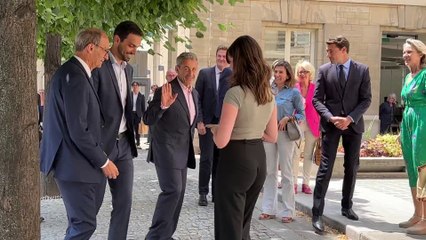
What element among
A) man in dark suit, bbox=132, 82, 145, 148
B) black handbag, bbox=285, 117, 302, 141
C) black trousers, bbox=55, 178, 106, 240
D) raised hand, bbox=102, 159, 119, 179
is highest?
man in dark suit, bbox=132, 82, 145, 148

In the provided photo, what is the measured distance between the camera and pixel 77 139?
12.6 feet

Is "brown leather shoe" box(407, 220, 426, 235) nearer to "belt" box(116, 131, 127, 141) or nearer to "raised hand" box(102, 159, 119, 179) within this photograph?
"belt" box(116, 131, 127, 141)

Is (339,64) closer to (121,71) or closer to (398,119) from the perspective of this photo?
(121,71)

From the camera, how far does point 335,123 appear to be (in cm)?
605

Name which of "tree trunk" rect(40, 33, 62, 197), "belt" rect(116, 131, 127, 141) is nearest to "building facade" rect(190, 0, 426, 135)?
"tree trunk" rect(40, 33, 62, 197)

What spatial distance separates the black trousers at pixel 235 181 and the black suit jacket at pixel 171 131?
1.01 meters

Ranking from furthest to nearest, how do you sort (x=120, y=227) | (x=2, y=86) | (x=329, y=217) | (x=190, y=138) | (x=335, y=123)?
(x=329, y=217)
(x=335, y=123)
(x=190, y=138)
(x=120, y=227)
(x=2, y=86)

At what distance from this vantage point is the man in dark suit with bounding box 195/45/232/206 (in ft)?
25.3

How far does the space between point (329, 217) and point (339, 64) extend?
6.03 feet

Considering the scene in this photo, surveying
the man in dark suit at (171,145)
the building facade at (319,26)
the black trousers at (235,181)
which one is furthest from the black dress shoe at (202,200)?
the building facade at (319,26)

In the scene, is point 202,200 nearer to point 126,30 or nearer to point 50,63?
point 50,63

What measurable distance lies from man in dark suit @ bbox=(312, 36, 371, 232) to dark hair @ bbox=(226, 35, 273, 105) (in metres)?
2.00

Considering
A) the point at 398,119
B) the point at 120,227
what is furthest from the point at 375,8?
the point at 120,227

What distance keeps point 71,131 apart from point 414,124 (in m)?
3.61
